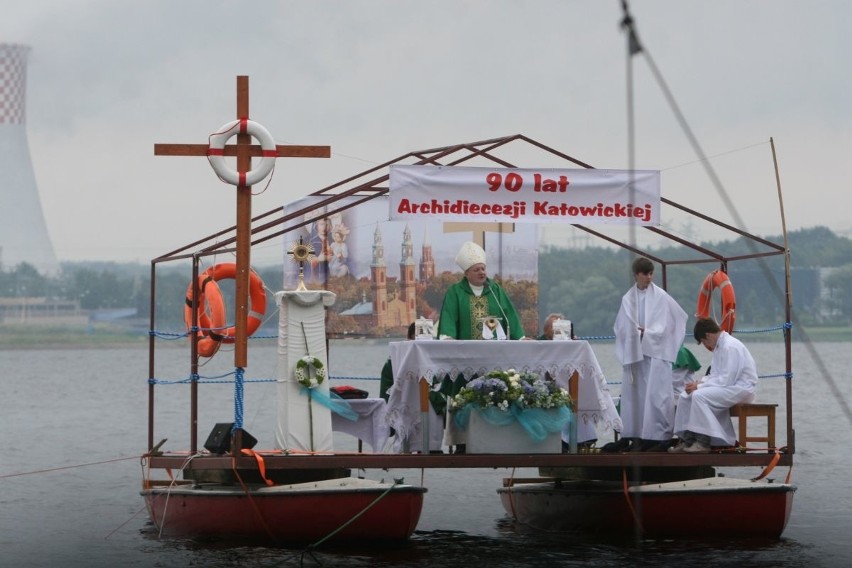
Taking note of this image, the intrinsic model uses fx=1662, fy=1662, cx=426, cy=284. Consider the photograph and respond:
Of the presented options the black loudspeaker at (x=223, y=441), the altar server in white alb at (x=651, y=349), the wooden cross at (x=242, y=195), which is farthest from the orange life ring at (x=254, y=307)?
the altar server in white alb at (x=651, y=349)

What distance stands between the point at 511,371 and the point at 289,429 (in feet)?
7.49

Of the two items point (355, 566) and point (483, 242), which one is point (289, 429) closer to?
point (355, 566)

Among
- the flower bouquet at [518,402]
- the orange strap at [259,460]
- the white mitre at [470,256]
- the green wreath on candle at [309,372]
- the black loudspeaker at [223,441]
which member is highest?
the white mitre at [470,256]

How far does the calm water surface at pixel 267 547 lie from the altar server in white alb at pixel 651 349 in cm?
100

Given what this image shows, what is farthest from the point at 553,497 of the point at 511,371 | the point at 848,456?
the point at 848,456

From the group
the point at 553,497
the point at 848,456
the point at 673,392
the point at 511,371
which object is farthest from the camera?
the point at 848,456

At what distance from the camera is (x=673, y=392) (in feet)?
54.9

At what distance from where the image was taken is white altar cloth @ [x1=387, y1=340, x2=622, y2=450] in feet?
49.6

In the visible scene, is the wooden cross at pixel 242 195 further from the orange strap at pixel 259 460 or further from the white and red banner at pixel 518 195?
the white and red banner at pixel 518 195

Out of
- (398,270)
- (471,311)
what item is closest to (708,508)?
(471,311)

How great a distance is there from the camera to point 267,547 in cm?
1630

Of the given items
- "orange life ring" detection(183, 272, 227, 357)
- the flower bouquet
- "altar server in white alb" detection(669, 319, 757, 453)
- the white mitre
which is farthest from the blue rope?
"altar server in white alb" detection(669, 319, 757, 453)

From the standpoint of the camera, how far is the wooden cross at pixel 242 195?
15.3 meters

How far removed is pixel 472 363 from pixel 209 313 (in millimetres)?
3794
